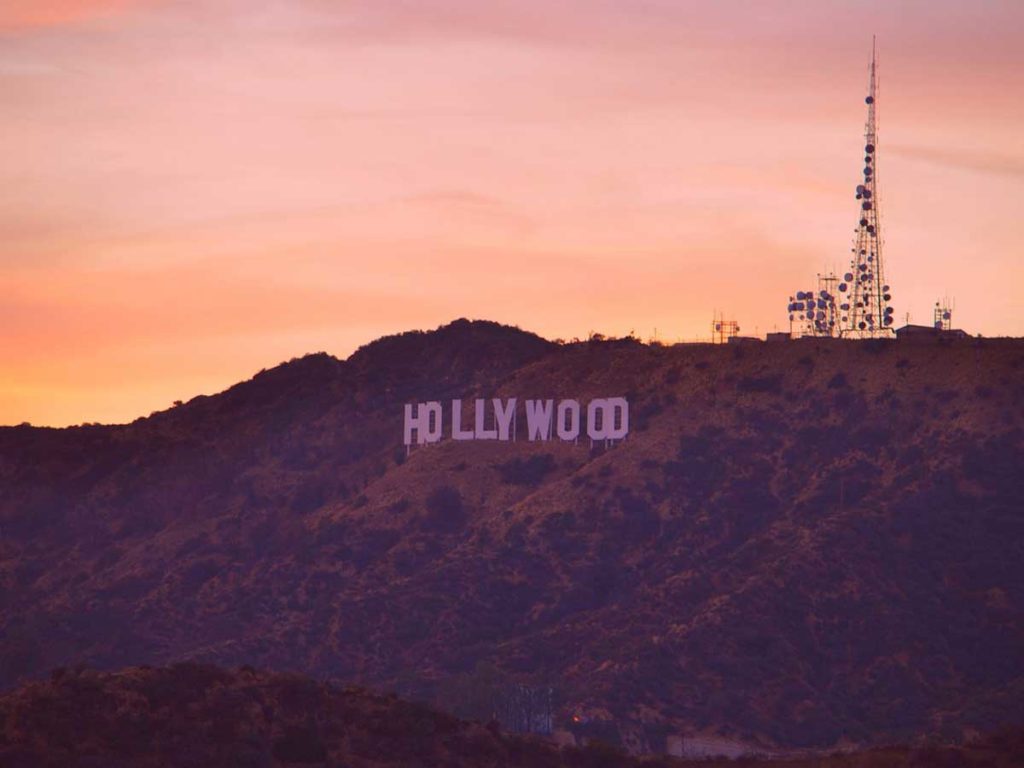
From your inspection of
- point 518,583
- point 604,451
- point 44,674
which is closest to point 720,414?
point 604,451

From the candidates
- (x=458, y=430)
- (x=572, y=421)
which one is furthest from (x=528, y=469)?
(x=572, y=421)

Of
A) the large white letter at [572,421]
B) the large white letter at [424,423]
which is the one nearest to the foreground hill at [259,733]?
the large white letter at [572,421]

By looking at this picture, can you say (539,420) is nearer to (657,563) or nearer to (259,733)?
(657,563)

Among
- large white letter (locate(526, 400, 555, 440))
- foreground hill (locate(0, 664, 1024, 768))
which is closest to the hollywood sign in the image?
large white letter (locate(526, 400, 555, 440))

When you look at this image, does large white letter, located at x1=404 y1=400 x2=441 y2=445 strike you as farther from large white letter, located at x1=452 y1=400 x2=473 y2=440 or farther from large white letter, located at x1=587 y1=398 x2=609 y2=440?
large white letter, located at x1=587 y1=398 x2=609 y2=440

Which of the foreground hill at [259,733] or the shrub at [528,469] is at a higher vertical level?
the shrub at [528,469]

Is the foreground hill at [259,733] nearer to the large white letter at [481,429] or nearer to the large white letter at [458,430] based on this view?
the large white letter at [481,429]

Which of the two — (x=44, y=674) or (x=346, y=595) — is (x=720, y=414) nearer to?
(x=346, y=595)
